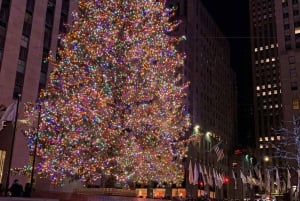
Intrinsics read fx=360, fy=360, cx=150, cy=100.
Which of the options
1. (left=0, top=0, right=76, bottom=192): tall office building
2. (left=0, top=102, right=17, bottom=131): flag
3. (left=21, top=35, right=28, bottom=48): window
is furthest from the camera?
(left=21, top=35, right=28, bottom=48): window

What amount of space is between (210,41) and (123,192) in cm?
8792

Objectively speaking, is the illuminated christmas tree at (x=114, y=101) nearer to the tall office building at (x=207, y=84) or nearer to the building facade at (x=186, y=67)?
the building facade at (x=186, y=67)

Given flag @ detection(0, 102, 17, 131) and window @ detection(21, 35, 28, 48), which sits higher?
window @ detection(21, 35, 28, 48)

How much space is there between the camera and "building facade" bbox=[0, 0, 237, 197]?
33156 mm

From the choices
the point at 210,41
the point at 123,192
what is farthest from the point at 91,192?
the point at 210,41

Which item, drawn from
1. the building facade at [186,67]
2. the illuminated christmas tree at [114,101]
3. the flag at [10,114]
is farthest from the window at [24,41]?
the flag at [10,114]

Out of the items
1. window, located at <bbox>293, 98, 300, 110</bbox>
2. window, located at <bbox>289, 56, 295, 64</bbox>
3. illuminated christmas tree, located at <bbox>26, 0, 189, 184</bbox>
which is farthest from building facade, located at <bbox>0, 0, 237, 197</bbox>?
window, located at <bbox>289, 56, 295, 64</bbox>

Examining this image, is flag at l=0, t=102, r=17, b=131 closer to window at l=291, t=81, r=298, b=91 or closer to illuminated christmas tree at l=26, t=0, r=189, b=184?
illuminated christmas tree at l=26, t=0, r=189, b=184

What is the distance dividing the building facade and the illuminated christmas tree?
9469mm

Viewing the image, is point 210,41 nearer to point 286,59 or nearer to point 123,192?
point 286,59

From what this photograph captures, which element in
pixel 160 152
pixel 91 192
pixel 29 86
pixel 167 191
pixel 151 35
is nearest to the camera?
pixel 91 192

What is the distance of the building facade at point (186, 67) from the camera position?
3316 cm

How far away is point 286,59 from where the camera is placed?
71.6 meters

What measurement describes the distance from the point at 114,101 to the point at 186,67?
61.7 metres
